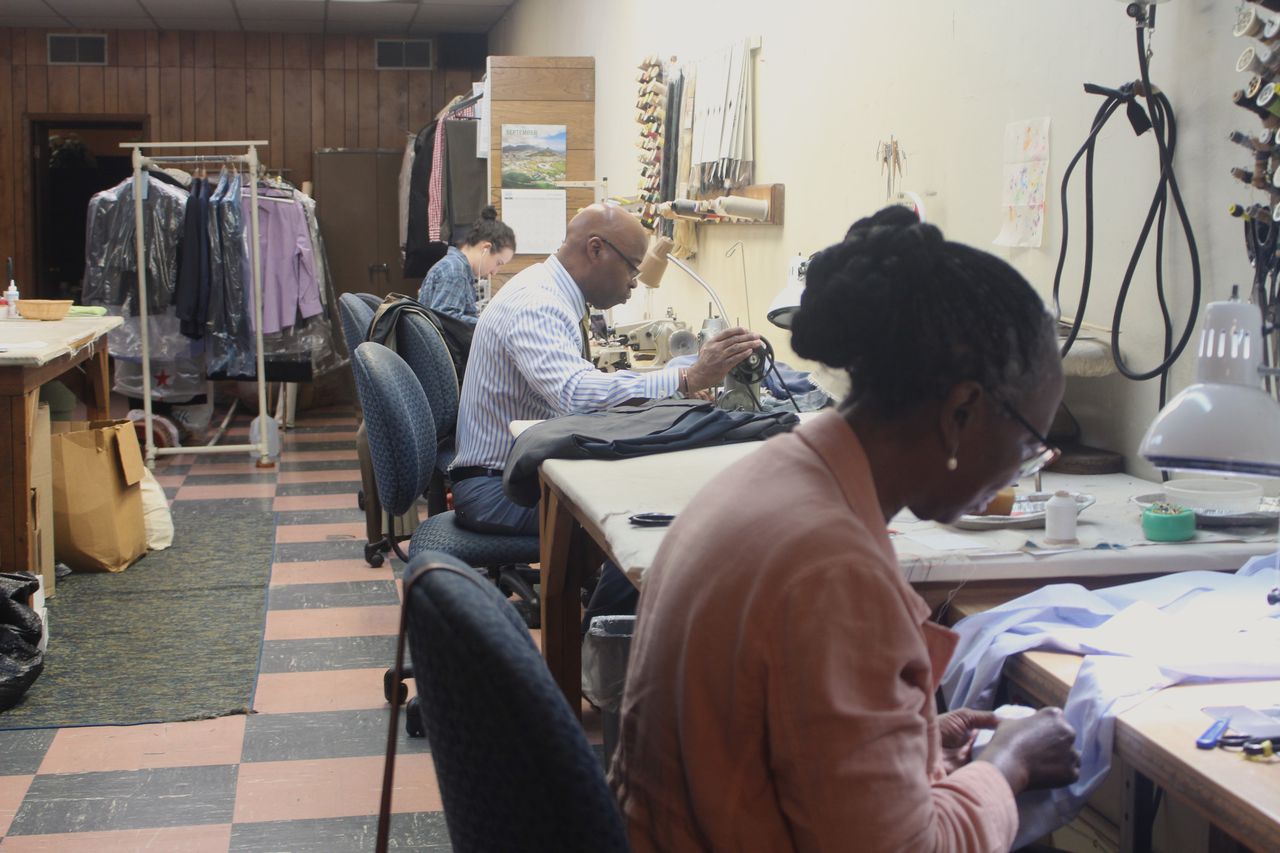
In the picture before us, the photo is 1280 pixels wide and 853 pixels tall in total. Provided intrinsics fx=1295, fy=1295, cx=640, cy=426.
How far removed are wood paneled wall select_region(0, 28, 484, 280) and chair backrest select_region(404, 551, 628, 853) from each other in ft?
30.5

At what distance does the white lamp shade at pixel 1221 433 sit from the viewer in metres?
1.21

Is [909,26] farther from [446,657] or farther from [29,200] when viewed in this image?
[29,200]

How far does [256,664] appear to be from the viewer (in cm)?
348

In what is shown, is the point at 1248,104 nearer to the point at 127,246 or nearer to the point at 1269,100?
the point at 1269,100

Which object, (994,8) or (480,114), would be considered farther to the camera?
(480,114)

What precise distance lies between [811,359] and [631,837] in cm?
43

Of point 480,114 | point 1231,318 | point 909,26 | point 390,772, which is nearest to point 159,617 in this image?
point 909,26

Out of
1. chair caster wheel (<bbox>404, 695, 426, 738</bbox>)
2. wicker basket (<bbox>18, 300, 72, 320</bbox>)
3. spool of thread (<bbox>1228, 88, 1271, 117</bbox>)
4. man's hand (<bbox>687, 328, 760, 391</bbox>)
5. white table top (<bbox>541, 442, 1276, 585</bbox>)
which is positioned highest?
spool of thread (<bbox>1228, 88, 1271, 117</bbox>)

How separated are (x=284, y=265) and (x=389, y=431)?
4759 mm

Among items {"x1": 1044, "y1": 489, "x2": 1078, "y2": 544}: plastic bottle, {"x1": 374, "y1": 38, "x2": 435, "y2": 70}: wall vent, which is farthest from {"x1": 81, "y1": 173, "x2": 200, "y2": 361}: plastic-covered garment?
{"x1": 1044, "y1": 489, "x2": 1078, "y2": 544}: plastic bottle

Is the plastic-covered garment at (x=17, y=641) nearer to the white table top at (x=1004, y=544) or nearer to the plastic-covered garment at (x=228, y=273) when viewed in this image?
the white table top at (x=1004, y=544)

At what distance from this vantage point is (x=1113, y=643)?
55.9 inches

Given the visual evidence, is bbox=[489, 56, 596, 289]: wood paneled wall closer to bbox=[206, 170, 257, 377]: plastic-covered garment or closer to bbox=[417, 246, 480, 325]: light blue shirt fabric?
Result: bbox=[417, 246, 480, 325]: light blue shirt fabric

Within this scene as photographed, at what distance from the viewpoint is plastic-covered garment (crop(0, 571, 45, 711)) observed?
122 inches
